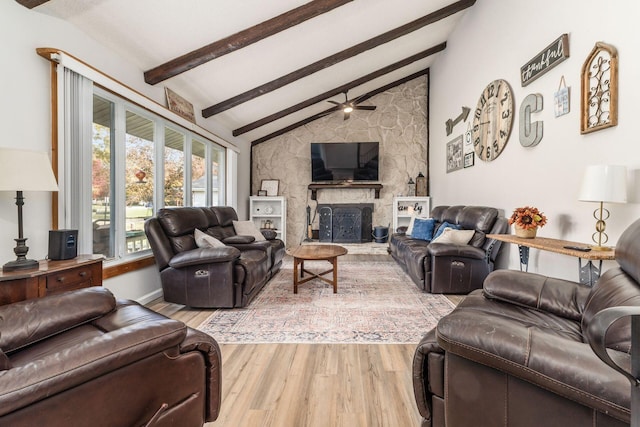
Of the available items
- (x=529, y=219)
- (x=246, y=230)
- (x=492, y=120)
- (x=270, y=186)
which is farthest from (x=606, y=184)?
(x=270, y=186)

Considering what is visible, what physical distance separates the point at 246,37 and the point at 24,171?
Result: 2447 millimetres

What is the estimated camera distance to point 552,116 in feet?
9.35

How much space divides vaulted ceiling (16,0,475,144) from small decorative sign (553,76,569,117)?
7.48ft

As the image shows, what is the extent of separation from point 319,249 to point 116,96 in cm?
266

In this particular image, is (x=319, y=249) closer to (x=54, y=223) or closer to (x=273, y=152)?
(x=54, y=223)

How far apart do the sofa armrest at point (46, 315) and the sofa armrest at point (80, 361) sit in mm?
82

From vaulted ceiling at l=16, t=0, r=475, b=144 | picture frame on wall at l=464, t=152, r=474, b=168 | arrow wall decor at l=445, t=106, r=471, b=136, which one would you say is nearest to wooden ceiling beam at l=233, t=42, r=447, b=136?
vaulted ceiling at l=16, t=0, r=475, b=144

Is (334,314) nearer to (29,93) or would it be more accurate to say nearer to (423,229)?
(423,229)

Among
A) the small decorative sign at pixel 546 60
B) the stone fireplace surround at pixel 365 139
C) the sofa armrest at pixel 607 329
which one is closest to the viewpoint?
the sofa armrest at pixel 607 329

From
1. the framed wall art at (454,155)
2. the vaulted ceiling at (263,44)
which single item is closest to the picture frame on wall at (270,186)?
the vaulted ceiling at (263,44)

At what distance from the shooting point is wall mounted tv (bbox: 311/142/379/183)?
22.2 ft

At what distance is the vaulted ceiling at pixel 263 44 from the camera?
2.70 m

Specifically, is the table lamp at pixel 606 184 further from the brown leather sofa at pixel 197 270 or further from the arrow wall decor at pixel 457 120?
the arrow wall decor at pixel 457 120

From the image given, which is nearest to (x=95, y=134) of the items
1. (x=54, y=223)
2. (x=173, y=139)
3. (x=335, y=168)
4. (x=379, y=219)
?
(x=54, y=223)
